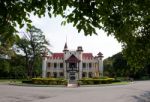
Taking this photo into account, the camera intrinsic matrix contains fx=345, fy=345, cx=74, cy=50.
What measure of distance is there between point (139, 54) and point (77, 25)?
12076 millimetres

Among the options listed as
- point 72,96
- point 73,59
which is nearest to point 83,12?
point 72,96

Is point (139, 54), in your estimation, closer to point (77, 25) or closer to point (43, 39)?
point (77, 25)

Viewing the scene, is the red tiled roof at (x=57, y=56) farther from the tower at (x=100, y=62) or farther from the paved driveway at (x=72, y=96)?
the paved driveway at (x=72, y=96)

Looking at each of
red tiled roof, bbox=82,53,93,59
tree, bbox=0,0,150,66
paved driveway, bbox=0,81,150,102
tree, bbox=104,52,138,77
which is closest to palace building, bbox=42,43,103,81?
red tiled roof, bbox=82,53,93,59

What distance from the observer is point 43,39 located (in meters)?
85.5

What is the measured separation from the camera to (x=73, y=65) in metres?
85.7

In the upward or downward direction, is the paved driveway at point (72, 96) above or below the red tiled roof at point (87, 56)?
below

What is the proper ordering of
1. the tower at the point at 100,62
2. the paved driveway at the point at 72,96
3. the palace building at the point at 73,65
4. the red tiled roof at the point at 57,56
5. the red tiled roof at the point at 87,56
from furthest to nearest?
the red tiled roof at the point at 57,56 < the red tiled roof at the point at 87,56 < the palace building at the point at 73,65 < the tower at the point at 100,62 < the paved driveway at the point at 72,96

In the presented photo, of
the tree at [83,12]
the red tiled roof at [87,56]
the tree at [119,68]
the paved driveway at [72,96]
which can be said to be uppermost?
the red tiled roof at [87,56]

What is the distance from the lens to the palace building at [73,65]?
84938 mm

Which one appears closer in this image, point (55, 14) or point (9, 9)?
point (9, 9)

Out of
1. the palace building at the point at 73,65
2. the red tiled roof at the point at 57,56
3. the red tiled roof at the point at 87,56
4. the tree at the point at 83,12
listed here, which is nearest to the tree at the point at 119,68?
the red tiled roof at the point at 87,56

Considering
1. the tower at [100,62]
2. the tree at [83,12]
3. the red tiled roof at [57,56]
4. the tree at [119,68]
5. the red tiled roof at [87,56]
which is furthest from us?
the tree at [119,68]

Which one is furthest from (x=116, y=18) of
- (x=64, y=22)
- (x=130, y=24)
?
(x=64, y=22)
